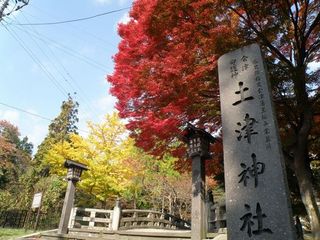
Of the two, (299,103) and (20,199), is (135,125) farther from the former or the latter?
(20,199)

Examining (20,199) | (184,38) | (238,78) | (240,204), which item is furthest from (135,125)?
(20,199)

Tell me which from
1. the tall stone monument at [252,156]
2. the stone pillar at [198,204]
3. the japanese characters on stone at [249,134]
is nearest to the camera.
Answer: the tall stone monument at [252,156]

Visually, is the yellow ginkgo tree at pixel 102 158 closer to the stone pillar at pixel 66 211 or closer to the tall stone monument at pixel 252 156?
the stone pillar at pixel 66 211

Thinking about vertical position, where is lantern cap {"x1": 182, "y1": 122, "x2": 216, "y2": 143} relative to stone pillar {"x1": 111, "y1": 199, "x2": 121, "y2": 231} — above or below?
above

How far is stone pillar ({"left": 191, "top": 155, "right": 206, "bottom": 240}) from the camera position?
299 inches

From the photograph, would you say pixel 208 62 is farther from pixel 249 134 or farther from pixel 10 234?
pixel 10 234

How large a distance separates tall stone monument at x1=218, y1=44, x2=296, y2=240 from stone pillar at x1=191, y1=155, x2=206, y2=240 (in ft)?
11.5

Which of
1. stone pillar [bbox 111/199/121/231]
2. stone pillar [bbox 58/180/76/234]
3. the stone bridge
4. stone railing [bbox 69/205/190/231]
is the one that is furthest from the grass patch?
stone pillar [bbox 111/199/121/231]

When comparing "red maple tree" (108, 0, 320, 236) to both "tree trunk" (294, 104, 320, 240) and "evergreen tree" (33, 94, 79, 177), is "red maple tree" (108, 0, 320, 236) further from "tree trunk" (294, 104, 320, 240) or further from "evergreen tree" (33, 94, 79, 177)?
"evergreen tree" (33, 94, 79, 177)

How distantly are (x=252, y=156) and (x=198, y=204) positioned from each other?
3893mm

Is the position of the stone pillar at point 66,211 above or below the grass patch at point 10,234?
above

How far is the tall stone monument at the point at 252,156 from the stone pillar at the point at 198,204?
11.5 feet

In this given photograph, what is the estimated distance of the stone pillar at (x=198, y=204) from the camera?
7602 mm

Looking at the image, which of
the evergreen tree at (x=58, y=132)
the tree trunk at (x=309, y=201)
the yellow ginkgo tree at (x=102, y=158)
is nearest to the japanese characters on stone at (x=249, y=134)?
the tree trunk at (x=309, y=201)
